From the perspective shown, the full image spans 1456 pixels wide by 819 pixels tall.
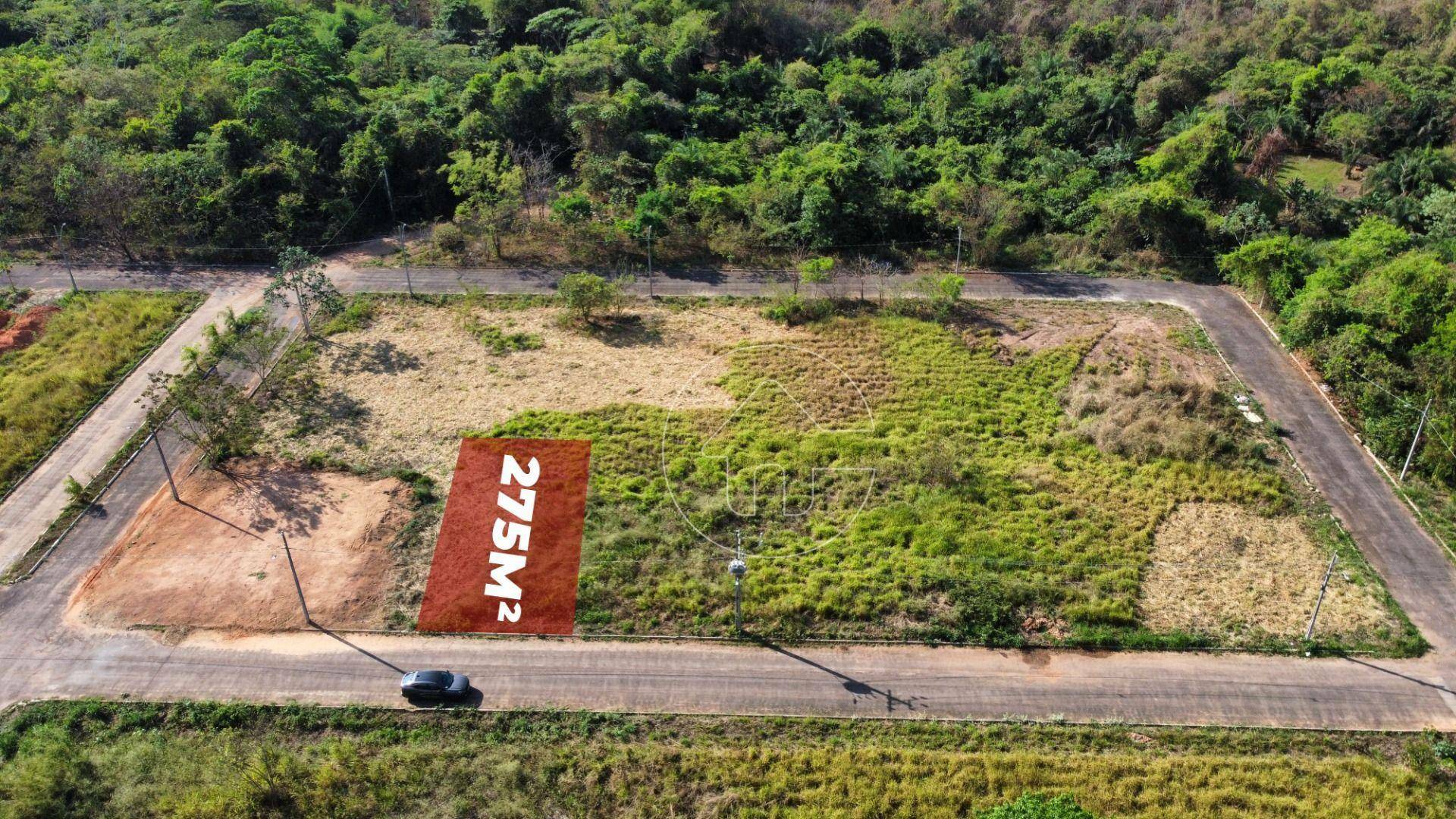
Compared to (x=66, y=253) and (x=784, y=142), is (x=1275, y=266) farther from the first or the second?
(x=66, y=253)

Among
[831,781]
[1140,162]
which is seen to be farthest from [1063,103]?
[831,781]

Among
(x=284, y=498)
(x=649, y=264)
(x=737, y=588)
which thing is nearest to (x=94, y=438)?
(x=284, y=498)

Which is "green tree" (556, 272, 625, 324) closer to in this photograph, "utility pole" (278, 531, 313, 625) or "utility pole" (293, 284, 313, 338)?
"utility pole" (293, 284, 313, 338)

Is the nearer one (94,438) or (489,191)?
(94,438)

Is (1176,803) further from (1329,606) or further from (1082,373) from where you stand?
(1082,373)
